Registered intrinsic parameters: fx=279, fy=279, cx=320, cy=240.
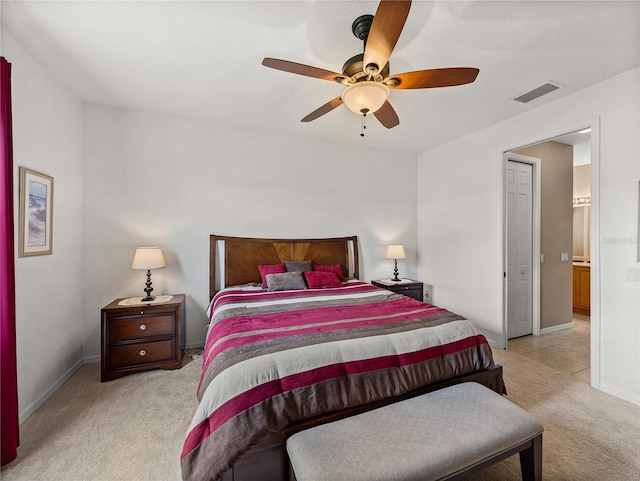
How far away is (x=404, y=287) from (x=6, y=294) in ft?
12.8

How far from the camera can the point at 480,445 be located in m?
1.26

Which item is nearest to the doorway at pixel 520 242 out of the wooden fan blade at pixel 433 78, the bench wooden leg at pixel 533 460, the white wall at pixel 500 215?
the white wall at pixel 500 215

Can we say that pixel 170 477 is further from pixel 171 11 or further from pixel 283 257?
pixel 171 11

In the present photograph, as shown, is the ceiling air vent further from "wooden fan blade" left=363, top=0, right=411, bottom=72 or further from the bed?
the bed

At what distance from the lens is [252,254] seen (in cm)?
361

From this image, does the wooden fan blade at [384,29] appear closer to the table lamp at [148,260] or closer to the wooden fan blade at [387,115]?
the wooden fan blade at [387,115]

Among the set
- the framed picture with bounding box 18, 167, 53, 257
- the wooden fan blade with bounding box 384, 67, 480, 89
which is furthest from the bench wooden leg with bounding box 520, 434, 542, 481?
the framed picture with bounding box 18, 167, 53, 257

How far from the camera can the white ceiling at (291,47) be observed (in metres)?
1.75

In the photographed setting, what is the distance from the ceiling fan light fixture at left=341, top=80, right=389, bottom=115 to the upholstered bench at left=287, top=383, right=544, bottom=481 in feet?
6.11

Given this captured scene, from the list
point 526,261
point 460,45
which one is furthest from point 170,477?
point 526,261

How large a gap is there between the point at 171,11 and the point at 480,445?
2.94 meters

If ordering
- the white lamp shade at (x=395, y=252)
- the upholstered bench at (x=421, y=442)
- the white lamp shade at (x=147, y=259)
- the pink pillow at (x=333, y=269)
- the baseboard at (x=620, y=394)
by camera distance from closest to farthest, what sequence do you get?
the upholstered bench at (x=421, y=442)
the baseboard at (x=620, y=394)
the white lamp shade at (x=147, y=259)
the pink pillow at (x=333, y=269)
the white lamp shade at (x=395, y=252)

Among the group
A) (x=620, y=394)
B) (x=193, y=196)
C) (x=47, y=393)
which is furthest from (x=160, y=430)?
(x=620, y=394)

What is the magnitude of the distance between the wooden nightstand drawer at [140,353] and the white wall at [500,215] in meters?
3.72
